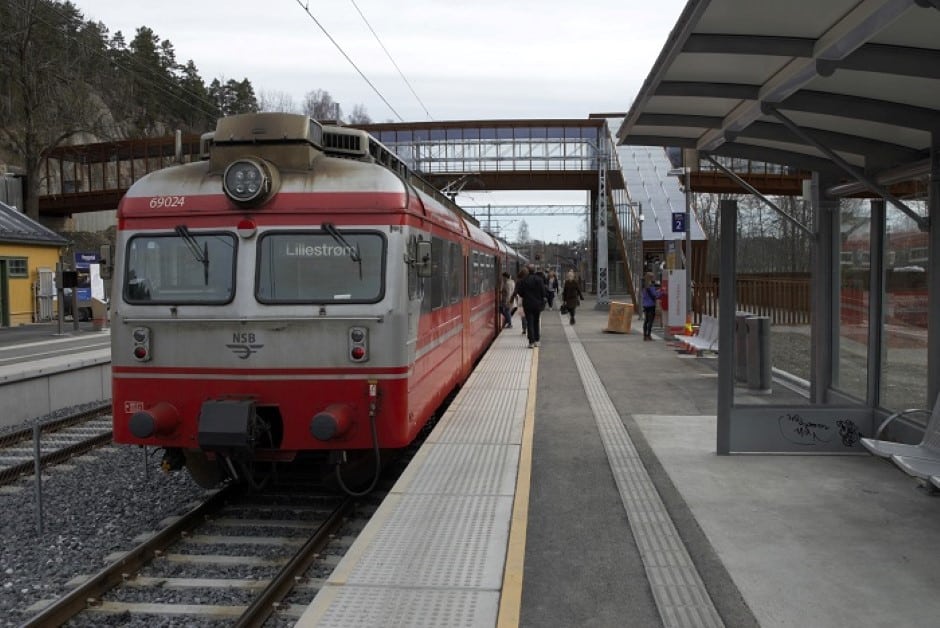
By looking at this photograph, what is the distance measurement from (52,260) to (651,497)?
2985 cm

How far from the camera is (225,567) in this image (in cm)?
572

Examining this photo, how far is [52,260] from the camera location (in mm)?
30391

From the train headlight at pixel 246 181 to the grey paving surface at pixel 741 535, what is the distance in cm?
317

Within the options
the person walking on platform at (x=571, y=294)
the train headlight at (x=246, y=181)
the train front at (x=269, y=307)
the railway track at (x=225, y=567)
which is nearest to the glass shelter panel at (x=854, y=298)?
the train front at (x=269, y=307)

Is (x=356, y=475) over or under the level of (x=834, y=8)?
under

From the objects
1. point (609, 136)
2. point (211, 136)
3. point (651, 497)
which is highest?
point (609, 136)

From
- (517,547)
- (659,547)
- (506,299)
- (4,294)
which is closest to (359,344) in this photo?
(517,547)

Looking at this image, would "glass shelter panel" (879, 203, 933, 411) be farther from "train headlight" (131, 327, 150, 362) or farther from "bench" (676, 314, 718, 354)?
"bench" (676, 314, 718, 354)

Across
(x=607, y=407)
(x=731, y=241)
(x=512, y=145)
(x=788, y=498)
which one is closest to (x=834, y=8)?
(x=731, y=241)

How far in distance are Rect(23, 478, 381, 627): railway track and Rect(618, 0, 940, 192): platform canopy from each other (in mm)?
4240

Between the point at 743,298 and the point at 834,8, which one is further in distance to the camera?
the point at 743,298

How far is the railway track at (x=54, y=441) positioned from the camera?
863 centimetres

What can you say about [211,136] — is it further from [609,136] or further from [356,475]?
[609,136]

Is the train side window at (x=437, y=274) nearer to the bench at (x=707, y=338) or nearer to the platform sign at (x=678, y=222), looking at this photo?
the bench at (x=707, y=338)
